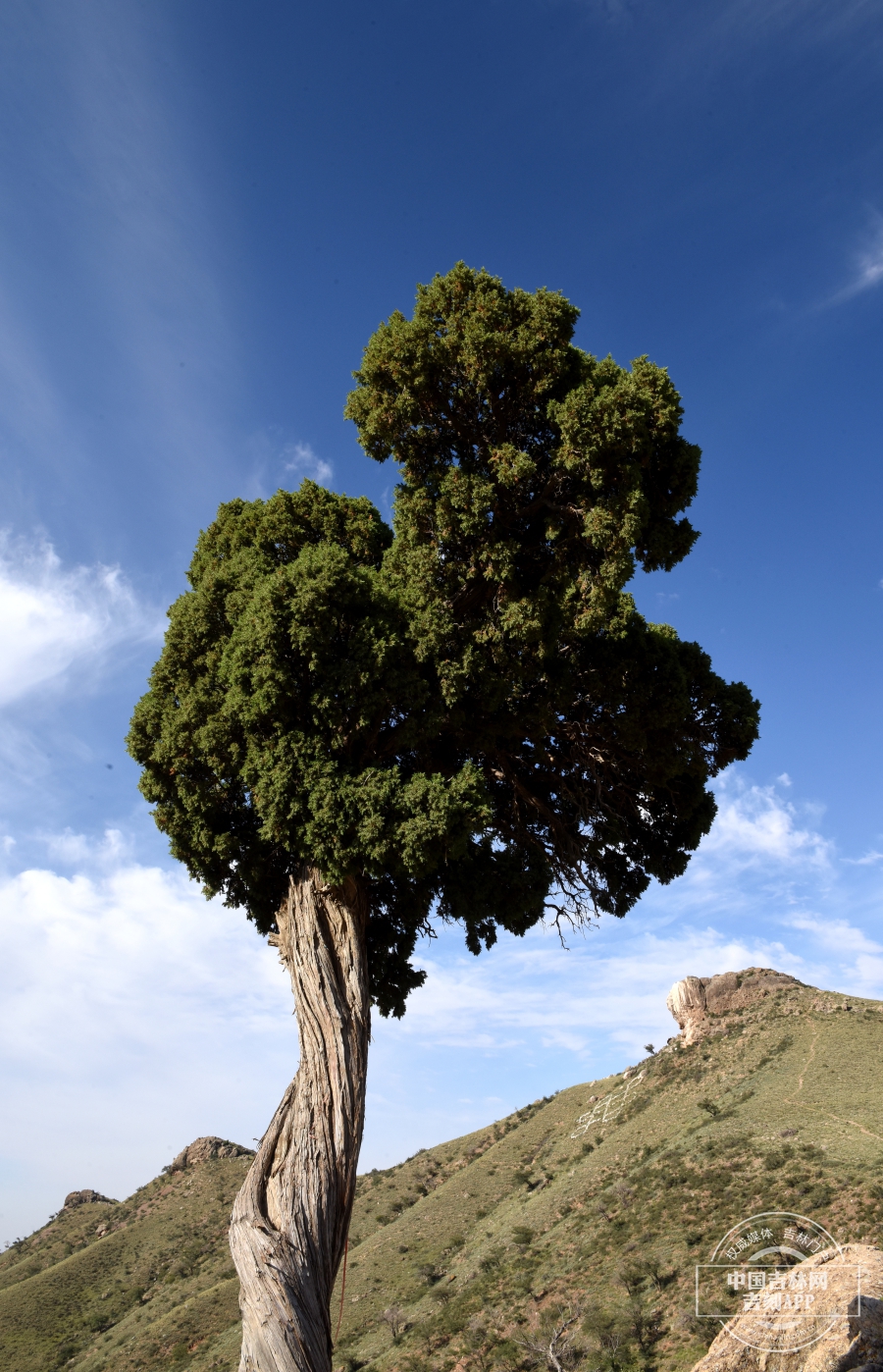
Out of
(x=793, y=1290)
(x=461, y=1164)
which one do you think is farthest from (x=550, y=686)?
(x=461, y=1164)

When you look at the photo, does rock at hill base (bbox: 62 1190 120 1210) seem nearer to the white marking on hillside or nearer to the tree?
the white marking on hillside

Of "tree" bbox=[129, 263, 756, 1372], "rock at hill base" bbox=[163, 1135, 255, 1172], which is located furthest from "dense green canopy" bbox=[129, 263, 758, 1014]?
"rock at hill base" bbox=[163, 1135, 255, 1172]

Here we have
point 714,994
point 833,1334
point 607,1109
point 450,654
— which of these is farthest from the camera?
point 714,994

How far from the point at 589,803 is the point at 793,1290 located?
11.0 metres

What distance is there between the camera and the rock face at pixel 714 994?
56438mm

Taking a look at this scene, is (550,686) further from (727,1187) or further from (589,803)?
(727,1187)

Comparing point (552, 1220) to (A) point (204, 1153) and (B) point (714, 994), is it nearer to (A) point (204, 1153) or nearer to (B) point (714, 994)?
(B) point (714, 994)

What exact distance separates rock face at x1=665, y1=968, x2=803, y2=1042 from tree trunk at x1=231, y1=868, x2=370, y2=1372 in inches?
2084

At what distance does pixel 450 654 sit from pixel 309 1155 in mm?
6047

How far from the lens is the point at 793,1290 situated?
49.7 ft

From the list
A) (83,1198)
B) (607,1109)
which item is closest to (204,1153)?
(83,1198)

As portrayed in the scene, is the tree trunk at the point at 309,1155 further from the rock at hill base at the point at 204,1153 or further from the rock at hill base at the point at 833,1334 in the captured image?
the rock at hill base at the point at 204,1153

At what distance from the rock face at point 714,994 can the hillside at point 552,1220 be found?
0.26 m

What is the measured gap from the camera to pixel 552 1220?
3441cm
